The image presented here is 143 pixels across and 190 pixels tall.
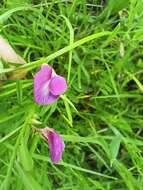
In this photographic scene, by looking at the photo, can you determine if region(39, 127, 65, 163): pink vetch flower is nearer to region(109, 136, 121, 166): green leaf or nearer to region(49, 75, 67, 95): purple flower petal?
region(49, 75, 67, 95): purple flower petal

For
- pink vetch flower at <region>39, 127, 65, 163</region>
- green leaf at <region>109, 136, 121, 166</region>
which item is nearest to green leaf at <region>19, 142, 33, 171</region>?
pink vetch flower at <region>39, 127, 65, 163</region>

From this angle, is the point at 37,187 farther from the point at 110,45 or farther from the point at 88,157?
the point at 110,45

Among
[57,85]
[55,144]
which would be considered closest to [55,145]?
[55,144]

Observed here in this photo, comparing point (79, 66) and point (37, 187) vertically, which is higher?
point (79, 66)

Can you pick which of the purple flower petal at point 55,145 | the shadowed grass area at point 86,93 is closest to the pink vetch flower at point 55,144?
the purple flower petal at point 55,145

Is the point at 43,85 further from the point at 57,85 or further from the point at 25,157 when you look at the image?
the point at 25,157

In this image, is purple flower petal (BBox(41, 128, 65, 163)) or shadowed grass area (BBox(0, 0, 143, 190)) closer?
purple flower petal (BBox(41, 128, 65, 163))

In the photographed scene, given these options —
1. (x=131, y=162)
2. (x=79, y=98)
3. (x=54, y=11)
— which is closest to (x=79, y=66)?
(x=79, y=98)
